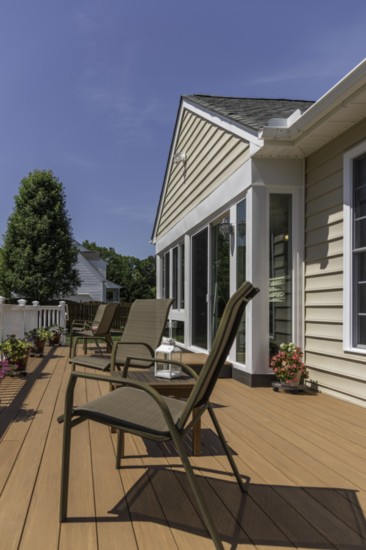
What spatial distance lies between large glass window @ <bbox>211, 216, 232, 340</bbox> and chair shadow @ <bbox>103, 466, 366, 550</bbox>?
3.96 meters

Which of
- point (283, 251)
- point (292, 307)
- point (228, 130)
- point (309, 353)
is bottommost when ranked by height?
point (309, 353)

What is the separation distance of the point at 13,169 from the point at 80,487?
71.8 feet

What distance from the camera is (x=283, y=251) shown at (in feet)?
17.0

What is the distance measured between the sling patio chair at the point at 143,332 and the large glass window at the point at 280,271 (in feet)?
5.55

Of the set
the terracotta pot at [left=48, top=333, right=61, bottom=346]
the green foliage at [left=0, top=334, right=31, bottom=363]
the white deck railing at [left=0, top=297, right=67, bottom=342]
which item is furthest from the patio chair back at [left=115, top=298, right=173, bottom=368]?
the terracotta pot at [left=48, top=333, right=61, bottom=346]

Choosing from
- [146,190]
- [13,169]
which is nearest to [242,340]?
[13,169]

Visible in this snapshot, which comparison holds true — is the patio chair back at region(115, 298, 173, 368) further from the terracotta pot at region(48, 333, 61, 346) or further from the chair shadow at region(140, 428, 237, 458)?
the terracotta pot at region(48, 333, 61, 346)

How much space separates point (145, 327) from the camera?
158 inches

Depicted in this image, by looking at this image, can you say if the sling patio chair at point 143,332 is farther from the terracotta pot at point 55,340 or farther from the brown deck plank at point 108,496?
the terracotta pot at point 55,340

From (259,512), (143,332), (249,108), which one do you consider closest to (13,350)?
(143,332)

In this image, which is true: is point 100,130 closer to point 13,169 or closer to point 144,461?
point 13,169

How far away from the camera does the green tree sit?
19.0 metres

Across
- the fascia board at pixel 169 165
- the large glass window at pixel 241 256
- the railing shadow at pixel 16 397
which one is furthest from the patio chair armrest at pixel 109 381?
the fascia board at pixel 169 165

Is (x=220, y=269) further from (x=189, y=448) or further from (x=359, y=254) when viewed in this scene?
(x=189, y=448)
